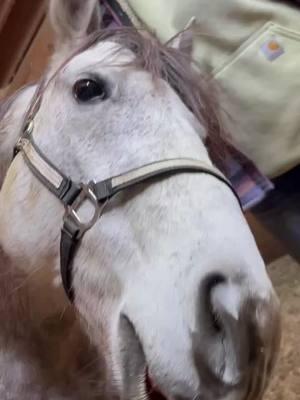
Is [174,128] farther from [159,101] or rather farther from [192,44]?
[192,44]

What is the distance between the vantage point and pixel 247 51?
992 millimetres

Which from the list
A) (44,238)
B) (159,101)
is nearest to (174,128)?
(159,101)

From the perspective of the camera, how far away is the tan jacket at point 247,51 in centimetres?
98

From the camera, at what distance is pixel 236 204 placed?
30.5 inches

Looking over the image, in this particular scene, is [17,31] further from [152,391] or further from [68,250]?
[152,391]

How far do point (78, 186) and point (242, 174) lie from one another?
0.84 feet

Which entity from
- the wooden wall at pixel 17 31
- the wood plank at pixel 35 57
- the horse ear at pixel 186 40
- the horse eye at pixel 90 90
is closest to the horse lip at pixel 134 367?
the horse eye at pixel 90 90

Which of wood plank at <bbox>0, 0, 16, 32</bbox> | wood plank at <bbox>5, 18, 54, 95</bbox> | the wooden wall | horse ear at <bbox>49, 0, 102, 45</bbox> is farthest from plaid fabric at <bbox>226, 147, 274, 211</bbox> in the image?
wood plank at <bbox>0, 0, 16, 32</bbox>

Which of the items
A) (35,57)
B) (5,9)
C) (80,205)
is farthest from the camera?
(5,9)

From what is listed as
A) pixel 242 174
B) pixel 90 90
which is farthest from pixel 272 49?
pixel 90 90

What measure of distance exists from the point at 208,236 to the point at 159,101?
0.58 ft

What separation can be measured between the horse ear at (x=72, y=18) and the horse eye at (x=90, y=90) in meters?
0.11

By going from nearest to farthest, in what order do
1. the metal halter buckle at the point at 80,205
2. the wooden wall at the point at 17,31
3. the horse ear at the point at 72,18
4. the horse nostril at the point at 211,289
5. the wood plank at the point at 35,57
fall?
the horse nostril at the point at 211,289
the metal halter buckle at the point at 80,205
the horse ear at the point at 72,18
the wood plank at the point at 35,57
the wooden wall at the point at 17,31

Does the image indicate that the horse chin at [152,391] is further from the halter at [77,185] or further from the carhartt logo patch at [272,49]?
the carhartt logo patch at [272,49]
